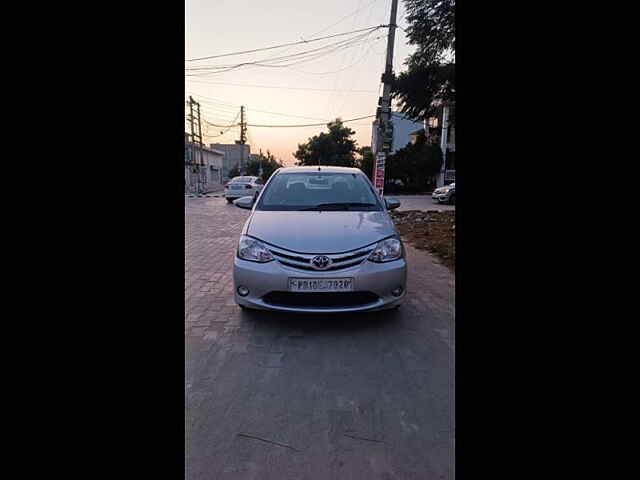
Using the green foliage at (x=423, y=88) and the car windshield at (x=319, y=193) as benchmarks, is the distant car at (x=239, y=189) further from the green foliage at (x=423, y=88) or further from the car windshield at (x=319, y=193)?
the car windshield at (x=319, y=193)

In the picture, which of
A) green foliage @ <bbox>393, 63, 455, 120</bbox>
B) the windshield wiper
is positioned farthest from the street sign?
the windshield wiper

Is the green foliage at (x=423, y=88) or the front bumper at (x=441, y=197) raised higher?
the green foliage at (x=423, y=88)

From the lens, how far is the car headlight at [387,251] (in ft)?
11.4

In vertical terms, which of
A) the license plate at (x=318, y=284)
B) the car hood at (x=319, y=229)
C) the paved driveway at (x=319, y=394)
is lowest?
the paved driveway at (x=319, y=394)

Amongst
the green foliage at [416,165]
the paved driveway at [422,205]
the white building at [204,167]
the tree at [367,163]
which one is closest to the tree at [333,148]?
the tree at [367,163]

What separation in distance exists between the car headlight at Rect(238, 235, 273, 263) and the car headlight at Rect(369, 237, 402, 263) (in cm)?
93

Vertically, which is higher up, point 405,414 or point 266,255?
point 266,255

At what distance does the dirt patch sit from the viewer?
7293 mm

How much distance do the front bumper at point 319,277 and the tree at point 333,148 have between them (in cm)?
3374

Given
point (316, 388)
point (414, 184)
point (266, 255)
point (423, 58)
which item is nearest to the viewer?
point (316, 388)
